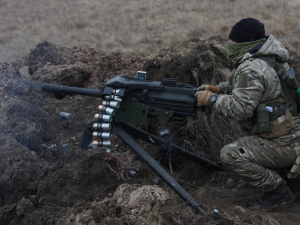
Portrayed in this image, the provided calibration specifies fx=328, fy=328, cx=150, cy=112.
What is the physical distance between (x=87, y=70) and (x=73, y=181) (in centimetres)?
A: 373

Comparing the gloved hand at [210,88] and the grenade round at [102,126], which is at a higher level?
the gloved hand at [210,88]

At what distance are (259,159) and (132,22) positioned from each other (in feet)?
29.8

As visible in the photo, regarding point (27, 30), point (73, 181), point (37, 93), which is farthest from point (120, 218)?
point (27, 30)

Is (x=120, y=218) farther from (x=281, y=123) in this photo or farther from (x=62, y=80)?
(x=62, y=80)

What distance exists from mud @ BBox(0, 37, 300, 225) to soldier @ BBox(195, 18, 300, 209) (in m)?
0.38

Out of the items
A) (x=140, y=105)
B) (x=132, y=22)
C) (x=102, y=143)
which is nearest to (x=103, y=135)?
(x=102, y=143)

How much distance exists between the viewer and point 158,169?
3441 mm

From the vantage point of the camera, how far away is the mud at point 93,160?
3062 millimetres

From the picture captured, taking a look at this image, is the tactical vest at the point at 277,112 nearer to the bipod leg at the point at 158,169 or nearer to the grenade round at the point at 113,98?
the bipod leg at the point at 158,169

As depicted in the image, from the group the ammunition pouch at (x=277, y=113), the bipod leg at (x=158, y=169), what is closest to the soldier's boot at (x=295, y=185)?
the ammunition pouch at (x=277, y=113)

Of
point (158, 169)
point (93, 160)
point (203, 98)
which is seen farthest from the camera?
point (93, 160)

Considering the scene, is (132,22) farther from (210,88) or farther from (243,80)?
(243,80)

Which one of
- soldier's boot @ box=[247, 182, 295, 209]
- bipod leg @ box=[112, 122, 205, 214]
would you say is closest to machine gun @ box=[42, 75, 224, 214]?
bipod leg @ box=[112, 122, 205, 214]

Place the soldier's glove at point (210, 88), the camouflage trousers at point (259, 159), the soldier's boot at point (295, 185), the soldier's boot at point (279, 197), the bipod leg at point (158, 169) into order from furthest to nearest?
the soldier's glove at point (210, 88), the soldier's boot at point (295, 185), the soldier's boot at point (279, 197), the camouflage trousers at point (259, 159), the bipod leg at point (158, 169)
